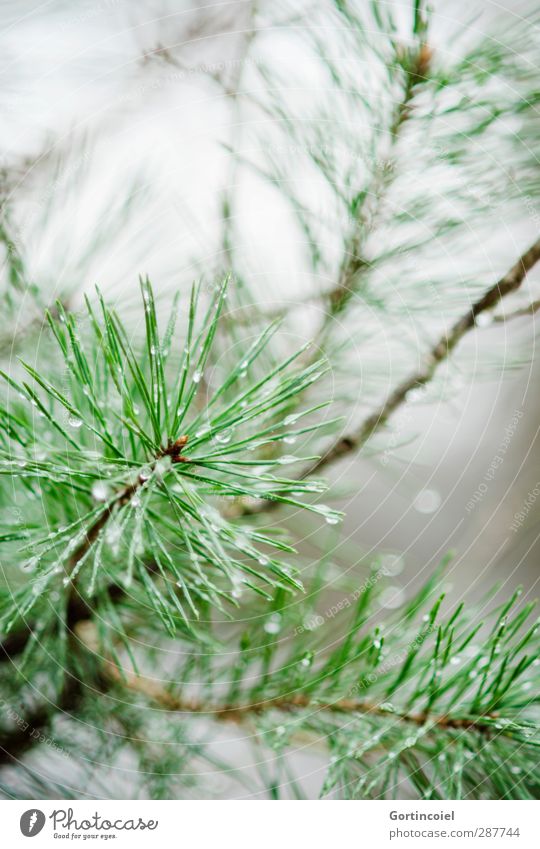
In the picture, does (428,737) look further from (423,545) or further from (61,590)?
(423,545)

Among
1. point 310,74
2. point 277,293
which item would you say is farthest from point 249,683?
point 310,74

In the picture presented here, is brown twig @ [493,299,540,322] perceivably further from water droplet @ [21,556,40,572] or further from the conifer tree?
water droplet @ [21,556,40,572]

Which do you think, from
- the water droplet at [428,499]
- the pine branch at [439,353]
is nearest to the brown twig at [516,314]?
the pine branch at [439,353]

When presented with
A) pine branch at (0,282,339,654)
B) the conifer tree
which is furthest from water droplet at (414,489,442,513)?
pine branch at (0,282,339,654)
